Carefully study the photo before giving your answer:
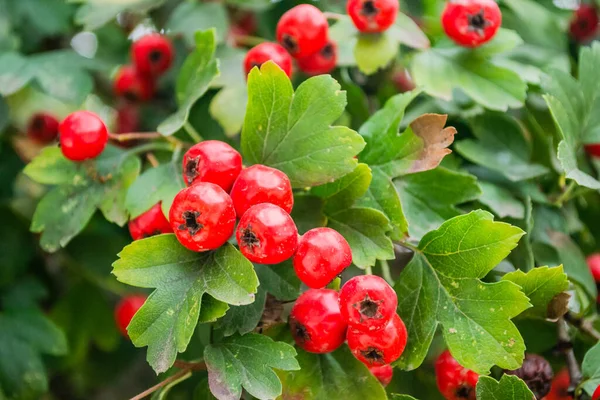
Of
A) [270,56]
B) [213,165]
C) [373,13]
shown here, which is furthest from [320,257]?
[373,13]

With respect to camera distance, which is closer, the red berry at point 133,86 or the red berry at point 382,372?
the red berry at point 382,372

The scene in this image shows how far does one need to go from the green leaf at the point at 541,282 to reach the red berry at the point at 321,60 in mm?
554

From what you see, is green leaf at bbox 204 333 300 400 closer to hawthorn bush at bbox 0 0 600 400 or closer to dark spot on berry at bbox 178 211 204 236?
hawthorn bush at bbox 0 0 600 400

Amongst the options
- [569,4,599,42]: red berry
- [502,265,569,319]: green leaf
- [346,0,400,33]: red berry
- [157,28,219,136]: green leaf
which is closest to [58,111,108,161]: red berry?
[157,28,219,136]: green leaf

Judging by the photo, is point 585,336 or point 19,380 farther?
point 19,380

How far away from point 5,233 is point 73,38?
1.95ft

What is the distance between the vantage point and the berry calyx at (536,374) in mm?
933

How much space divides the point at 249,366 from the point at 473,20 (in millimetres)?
739

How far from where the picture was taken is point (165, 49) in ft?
4.93

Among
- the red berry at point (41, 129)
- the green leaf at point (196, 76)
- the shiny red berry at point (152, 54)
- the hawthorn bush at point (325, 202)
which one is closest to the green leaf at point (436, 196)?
the hawthorn bush at point (325, 202)

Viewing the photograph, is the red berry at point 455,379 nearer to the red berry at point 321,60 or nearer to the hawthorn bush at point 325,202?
the hawthorn bush at point 325,202

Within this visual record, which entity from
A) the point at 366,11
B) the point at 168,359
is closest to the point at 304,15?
the point at 366,11

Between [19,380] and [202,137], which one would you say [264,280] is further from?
[19,380]

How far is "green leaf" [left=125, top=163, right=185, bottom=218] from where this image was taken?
99cm
